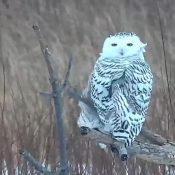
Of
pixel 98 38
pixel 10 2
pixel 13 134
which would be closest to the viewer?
pixel 13 134

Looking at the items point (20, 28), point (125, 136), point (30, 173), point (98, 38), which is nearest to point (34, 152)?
point (30, 173)

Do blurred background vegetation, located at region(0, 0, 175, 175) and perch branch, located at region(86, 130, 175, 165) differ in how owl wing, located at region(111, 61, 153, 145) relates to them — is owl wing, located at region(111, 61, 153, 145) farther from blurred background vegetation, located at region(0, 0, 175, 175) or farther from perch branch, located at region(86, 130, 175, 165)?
blurred background vegetation, located at region(0, 0, 175, 175)

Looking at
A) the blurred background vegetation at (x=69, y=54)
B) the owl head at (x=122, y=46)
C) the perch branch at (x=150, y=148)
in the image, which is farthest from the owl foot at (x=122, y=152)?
the blurred background vegetation at (x=69, y=54)

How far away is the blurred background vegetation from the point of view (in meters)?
2.74

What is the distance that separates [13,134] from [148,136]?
3.14ft

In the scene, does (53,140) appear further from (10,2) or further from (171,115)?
(10,2)

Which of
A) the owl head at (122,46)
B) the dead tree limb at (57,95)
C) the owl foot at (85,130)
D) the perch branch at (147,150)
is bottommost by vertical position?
the perch branch at (147,150)

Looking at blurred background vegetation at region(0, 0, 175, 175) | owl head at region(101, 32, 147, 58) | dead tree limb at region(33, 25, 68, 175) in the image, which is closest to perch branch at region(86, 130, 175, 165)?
owl head at region(101, 32, 147, 58)

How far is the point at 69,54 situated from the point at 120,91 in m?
3.40

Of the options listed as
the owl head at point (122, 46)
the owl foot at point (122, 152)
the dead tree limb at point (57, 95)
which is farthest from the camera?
the owl head at point (122, 46)

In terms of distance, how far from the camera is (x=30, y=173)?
8.91 ft

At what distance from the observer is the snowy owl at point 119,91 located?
2035 mm

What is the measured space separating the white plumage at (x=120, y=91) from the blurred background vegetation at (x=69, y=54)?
607 millimetres

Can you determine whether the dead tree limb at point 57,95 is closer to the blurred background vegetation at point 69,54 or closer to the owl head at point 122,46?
the owl head at point 122,46
